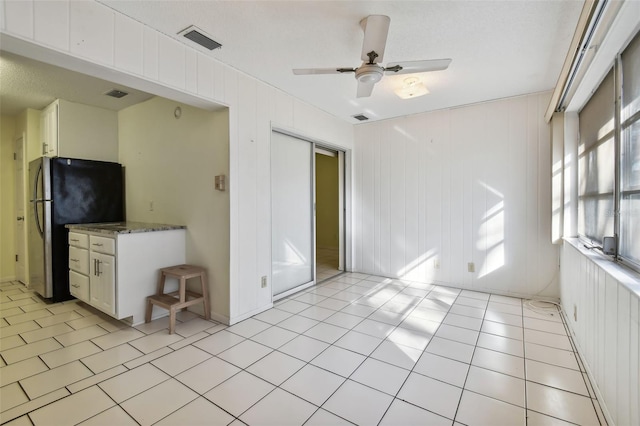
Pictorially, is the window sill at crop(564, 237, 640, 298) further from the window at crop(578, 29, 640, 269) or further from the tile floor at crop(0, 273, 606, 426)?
the tile floor at crop(0, 273, 606, 426)

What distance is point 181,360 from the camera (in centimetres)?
218

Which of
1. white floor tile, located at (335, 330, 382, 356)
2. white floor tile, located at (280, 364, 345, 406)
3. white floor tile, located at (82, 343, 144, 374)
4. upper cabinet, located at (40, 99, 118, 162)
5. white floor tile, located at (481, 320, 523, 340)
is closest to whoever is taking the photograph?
white floor tile, located at (280, 364, 345, 406)

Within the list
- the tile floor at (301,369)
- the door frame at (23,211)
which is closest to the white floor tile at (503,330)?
the tile floor at (301,369)

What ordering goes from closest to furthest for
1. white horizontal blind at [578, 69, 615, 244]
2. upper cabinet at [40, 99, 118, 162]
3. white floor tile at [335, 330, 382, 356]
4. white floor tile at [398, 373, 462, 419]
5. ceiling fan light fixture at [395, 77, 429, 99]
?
white floor tile at [398, 373, 462, 419]
white horizontal blind at [578, 69, 615, 244]
white floor tile at [335, 330, 382, 356]
ceiling fan light fixture at [395, 77, 429, 99]
upper cabinet at [40, 99, 118, 162]

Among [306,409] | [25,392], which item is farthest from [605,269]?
[25,392]

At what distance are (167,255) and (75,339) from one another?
0.98 metres

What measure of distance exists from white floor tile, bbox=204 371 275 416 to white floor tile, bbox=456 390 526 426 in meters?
1.13

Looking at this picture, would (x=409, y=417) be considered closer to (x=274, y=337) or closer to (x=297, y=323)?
(x=274, y=337)

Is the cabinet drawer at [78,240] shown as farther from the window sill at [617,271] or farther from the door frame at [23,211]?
the window sill at [617,271]

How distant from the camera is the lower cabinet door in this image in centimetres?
271

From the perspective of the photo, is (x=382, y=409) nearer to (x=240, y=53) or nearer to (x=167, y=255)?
(x=167, y=255)

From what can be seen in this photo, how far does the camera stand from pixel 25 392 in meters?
1.80

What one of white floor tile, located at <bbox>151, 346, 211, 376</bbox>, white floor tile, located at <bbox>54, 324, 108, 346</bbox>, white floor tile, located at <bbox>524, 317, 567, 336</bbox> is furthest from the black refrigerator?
white floor tile, located at <bbox>524, 317, 567, 336</bbox>

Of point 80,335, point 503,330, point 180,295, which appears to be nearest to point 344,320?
point 503,330
